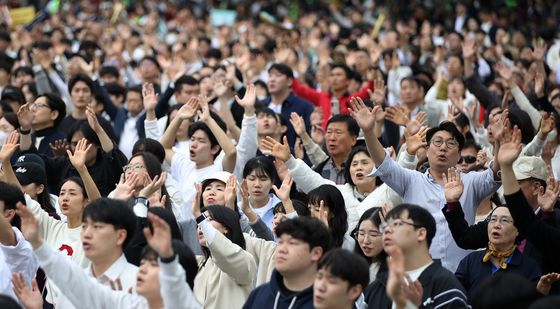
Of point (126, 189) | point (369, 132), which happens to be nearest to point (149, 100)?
point (369, 132)

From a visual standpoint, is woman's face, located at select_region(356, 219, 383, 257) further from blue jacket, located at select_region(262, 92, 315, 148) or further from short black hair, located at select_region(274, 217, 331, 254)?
blue jacket, located at select_region(262, 92, 315, 148)

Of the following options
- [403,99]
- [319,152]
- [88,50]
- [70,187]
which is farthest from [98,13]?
[70,187]

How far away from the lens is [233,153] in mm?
8852

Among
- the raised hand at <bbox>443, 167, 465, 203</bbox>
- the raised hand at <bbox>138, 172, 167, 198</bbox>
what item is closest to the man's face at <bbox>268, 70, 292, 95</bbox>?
the raised hand at <bbox>138, 172, 167, 198</bbox>

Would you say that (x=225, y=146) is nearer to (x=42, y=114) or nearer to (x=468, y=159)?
(x=468, y=159)

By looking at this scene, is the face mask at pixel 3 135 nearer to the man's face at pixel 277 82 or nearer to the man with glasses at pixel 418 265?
the man's face at pixel 277 82

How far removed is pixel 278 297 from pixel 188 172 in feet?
12.4

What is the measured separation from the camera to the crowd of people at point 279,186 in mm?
5340

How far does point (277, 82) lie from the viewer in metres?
11.2

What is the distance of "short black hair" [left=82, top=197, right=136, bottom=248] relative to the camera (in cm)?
559

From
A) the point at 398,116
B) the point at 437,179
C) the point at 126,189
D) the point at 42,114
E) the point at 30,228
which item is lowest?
the point at 42,114

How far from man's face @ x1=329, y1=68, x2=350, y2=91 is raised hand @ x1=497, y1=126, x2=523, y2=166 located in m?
5.78

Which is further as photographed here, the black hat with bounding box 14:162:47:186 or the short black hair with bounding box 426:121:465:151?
the black hat with bounding box 14:162:47:186

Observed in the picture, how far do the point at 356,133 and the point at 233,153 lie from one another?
97 cm
